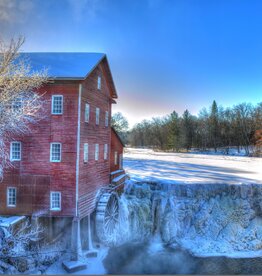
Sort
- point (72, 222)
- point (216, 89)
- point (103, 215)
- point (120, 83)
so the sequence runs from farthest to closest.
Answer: point (120, 83) → point (216, 89) → point (103, 215) → point (72, 222)

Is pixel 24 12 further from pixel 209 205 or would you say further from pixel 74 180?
pixel 209 205

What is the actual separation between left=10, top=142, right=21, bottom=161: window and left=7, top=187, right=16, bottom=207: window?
4.01ft

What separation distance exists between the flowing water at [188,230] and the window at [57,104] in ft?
20.7

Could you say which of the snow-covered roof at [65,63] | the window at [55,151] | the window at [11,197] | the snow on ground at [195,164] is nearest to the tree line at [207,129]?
the snow on ground at [195,164]

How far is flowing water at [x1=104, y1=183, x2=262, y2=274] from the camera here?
1002 cm

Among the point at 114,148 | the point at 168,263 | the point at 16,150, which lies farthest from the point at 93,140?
the point at 168,263

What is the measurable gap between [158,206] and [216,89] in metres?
7.21

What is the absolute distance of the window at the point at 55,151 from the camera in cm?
896

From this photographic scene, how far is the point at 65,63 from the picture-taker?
31.6 ft

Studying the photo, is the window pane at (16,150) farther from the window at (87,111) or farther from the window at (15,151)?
the window at (87,111)

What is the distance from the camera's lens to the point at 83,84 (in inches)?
360

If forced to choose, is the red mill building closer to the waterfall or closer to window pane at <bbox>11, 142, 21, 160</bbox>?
window pane at <bbox>11, 142, 21, 160</bbox>

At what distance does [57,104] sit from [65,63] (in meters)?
1.96

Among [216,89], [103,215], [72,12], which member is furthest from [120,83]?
[103,215]
